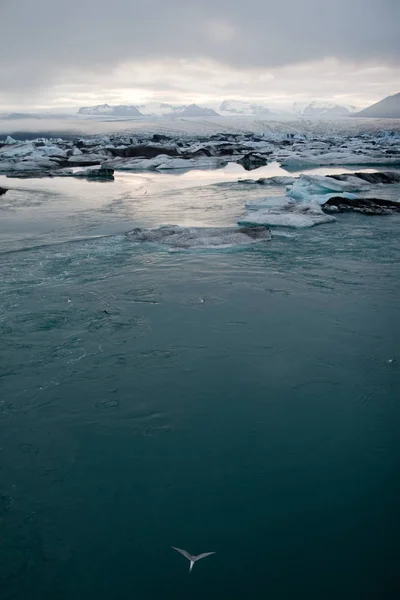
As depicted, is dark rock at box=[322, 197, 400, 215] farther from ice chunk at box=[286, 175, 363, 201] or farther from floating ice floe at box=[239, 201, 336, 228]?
ice chunk at box=[286, 175, 363, 201]

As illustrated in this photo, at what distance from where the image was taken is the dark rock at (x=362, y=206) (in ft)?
36.5

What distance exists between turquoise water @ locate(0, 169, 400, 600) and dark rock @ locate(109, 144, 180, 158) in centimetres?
2760

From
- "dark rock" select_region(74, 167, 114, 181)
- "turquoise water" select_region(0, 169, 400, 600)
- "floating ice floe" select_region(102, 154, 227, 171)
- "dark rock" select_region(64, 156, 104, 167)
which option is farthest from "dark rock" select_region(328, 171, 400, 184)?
"dark rock" select_region(64, 156, 104, 167)

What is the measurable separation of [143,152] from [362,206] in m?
24.4

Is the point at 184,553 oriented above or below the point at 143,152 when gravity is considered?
below

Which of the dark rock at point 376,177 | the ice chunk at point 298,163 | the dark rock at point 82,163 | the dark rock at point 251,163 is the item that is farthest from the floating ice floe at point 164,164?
the dark rock at point 376,177

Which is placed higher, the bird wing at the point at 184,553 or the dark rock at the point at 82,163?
the dark rock at the point at 82,163

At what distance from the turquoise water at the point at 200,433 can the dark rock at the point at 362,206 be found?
15.7ft

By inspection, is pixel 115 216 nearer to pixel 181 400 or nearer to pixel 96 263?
pixel 96 263

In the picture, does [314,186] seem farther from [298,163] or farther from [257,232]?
[298,163]

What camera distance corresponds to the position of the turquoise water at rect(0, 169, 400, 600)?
7.86 ft

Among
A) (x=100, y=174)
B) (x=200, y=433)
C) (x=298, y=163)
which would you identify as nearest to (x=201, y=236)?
(x=200, y=433)

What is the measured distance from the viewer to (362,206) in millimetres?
11492

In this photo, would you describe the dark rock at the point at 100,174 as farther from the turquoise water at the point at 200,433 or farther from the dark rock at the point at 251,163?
the turquoise water at the point at 200,433
